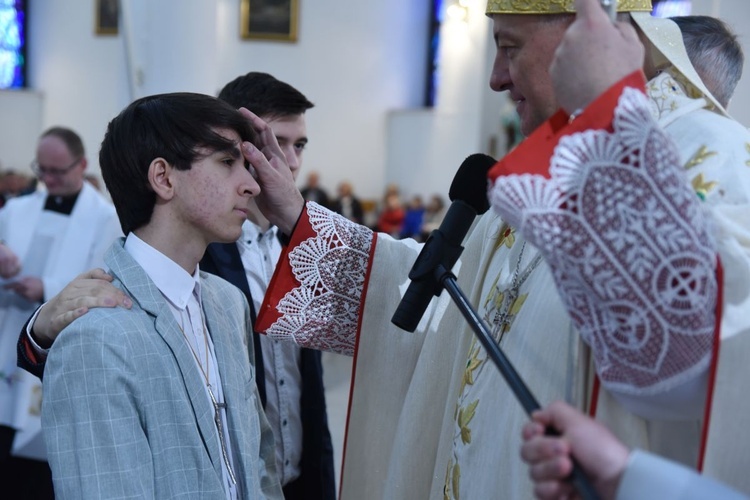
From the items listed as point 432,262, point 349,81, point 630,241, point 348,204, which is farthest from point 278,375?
point 349,81

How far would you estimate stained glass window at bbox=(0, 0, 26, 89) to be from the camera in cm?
1850

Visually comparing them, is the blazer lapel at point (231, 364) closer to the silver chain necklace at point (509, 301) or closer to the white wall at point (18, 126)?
the silver chain necklace at point (509, 301)

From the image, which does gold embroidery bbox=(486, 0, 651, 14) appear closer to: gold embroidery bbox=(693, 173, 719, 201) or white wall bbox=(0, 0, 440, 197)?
gold embroidery bbox=(693, 173, 719, 201)

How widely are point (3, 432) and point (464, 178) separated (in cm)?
344

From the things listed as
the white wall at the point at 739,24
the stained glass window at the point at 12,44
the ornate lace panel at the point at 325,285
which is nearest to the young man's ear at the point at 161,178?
the ornate lace panel at the point at 325,285

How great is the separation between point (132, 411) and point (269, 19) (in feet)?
51.6

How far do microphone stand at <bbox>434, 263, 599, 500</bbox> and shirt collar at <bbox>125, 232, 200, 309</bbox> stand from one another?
0.70 metres

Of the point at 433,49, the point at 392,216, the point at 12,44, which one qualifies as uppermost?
the point at 433,49

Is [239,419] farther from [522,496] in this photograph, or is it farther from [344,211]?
[344,211]

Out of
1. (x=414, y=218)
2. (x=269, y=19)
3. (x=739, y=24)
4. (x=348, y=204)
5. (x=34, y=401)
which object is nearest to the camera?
(x=34, y=401)

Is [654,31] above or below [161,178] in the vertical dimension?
above

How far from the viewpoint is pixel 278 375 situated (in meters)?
2.61

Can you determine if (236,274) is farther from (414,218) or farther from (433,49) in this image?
(433,49)

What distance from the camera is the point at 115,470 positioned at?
5.32 ft
